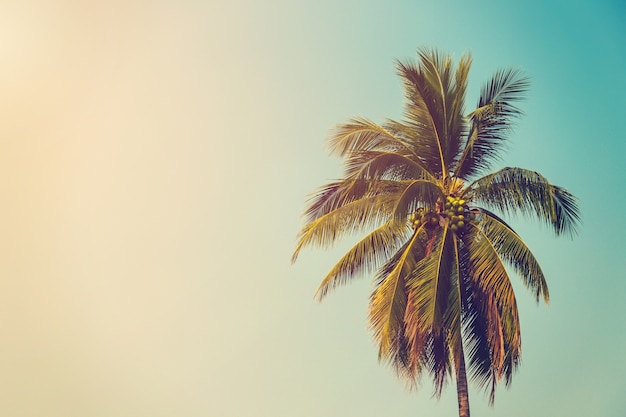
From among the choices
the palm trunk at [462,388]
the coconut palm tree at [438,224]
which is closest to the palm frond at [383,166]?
the coconut palm tree at [438,224]

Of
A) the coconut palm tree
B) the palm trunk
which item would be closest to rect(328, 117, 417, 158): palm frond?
the coconut palm tree

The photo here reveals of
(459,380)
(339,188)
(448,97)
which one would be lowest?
(459,380)

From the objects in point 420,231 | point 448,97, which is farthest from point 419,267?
point 448,97

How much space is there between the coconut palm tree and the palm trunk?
0.03 m

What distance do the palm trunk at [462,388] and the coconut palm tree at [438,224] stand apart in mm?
32

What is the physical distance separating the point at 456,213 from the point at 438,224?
1.86 ft

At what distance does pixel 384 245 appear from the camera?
17359 millimetres

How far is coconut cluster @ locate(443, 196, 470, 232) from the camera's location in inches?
657

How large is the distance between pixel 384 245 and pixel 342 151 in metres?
2.94

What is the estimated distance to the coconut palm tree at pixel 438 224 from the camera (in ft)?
52.3

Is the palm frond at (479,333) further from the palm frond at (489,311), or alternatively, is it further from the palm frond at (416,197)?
the palm frond at (416,197)

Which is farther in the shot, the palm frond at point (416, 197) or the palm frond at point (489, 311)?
the palm frond at point (416, 197)

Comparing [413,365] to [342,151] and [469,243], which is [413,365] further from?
[342,151]

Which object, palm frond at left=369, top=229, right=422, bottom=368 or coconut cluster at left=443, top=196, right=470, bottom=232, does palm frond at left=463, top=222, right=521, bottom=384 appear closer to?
coconut cluster at left=443, top=196, right=470, bottom=232
